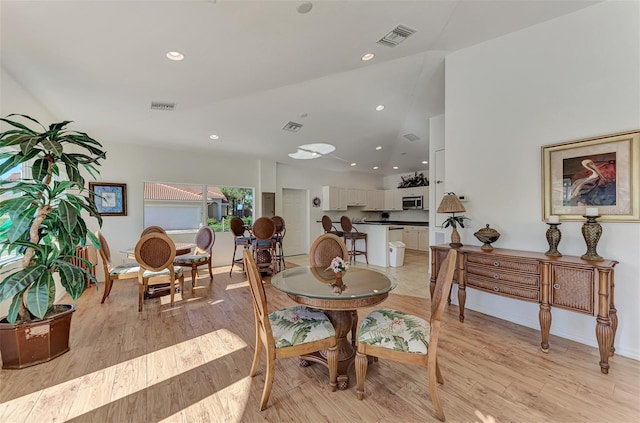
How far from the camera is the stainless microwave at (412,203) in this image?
26.9ft

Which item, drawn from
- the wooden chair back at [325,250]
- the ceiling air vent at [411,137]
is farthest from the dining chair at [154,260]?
the ceiling air vent at [411,137]

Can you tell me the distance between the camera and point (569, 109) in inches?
104

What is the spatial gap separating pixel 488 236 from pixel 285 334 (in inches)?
97.8

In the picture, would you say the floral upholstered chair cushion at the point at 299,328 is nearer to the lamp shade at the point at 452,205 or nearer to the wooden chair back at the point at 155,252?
the lamp shade at the point at 452,205

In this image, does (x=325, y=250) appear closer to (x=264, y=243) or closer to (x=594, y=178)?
(x=264, y=243)

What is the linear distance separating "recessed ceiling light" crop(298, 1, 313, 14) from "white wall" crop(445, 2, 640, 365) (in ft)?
7.39

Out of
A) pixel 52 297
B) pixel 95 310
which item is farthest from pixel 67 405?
pixel 95 310

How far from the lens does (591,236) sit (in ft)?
7.68

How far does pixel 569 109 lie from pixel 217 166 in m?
6.01

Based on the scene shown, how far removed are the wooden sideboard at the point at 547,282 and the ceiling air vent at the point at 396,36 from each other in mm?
2481

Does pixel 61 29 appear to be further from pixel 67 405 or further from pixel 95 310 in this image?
pixel 95 310

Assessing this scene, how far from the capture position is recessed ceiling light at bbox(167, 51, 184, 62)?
2.56 metres

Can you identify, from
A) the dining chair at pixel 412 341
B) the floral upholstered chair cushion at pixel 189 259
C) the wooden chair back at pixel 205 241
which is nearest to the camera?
the dining chair at pixel 412 341

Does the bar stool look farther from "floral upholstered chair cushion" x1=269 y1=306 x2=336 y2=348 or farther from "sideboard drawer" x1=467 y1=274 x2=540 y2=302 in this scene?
"floral upholstered chair cushion" x1=269 y1=306 x2=336 y2=348
